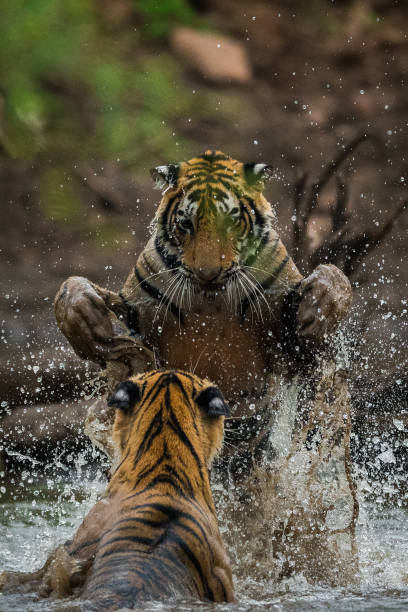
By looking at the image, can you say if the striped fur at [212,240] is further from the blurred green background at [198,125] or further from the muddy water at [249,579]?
the blurred green background at [198,125]

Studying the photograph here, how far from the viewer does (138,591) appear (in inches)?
52.6

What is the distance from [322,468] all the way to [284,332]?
648mm

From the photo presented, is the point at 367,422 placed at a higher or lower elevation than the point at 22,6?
lower

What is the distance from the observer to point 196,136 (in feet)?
15.4

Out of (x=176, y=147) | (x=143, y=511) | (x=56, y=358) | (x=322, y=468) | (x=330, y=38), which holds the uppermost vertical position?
(x=330, y=38)

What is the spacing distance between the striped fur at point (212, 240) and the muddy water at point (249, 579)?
75 centimetres

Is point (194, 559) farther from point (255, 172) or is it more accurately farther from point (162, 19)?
point (162, 19)

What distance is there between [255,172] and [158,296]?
17.3 inches

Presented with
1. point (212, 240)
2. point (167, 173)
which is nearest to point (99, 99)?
point (167, 173)

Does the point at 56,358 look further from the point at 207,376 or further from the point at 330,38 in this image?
the point at 330,38

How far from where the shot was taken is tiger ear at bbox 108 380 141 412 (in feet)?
5.57

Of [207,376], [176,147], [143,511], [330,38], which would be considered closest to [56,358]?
[176,147]

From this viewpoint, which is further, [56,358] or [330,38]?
[330,38]

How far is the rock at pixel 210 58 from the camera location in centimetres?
466
